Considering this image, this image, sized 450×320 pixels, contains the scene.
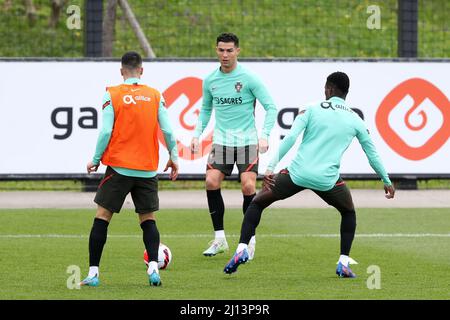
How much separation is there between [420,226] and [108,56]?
683 centimetres

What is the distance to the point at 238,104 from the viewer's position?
12.8 meters

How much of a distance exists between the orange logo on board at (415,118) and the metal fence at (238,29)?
13.8ft

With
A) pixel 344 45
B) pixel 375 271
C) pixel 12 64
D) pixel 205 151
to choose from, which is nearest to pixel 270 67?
pixel 205 151

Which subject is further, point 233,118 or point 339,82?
point 233,118

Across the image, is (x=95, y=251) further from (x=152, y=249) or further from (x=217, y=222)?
(x=217, y=222)

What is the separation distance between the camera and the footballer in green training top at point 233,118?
1271cm

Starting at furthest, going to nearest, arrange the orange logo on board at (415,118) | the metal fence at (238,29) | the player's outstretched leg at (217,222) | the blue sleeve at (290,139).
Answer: the metal fence at (238,29)
the orange logo on board at (415,118)
the player's outstretched leg at (217,222)
the blue sleeve at (290,139)

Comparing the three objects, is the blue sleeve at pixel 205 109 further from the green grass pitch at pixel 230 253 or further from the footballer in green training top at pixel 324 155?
the footballer in green training top at pixel 324 155

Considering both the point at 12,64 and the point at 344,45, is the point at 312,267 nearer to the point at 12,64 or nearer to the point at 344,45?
the point at 12,64

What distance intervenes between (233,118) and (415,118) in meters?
7.42

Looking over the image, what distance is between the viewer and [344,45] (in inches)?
1035

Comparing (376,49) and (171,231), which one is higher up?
(376,49)

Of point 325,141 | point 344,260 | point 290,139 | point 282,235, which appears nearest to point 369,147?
point 325,141

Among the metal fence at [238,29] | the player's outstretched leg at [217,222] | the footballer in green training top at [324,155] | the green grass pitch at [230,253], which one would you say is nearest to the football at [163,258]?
the green grass pitch at [230,253]
